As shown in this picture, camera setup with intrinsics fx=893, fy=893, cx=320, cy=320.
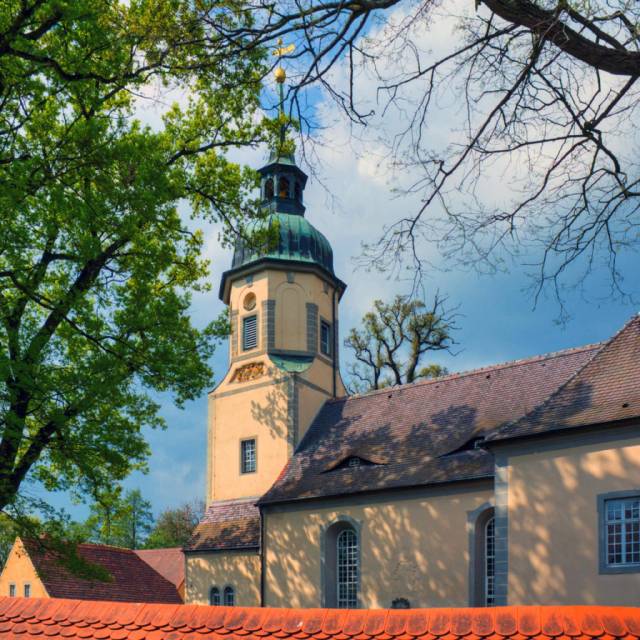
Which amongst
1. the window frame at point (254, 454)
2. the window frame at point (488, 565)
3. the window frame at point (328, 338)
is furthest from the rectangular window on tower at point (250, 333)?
the window frame at point (488, 565)

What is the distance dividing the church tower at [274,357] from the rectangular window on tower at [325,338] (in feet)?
0.11

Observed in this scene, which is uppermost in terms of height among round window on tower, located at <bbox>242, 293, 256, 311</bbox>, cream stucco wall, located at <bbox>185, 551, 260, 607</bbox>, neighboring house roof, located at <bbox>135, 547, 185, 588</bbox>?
round window on tower, located at <bbox>242, 293, 256, 311</bbox>

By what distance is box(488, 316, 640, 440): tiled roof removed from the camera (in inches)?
620

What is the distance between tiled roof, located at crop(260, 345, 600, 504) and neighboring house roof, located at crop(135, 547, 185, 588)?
65.1 feet

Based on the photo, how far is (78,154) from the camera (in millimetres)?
13727

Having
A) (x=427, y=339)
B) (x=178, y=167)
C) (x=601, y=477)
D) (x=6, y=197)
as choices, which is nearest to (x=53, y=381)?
(x=6, y=197)

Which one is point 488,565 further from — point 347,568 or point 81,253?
point 81,253

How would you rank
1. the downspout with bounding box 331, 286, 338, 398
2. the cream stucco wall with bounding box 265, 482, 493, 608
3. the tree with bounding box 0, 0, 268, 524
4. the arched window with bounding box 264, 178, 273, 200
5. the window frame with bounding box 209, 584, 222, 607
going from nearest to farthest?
the tree with bounding box 0, 0, 268, 524 → the cream stucco wall with bounding box 265, 482, 493, 608 → the window frame with bounding box 209, 584, 222, 607 → the downspout with bounding box 331, 286, 338, 398 → the arched window with bounding box 264, 178, 273, 200

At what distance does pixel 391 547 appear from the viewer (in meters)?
21.7

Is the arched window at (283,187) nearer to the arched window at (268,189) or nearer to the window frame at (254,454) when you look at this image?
the arched window at (268,189)

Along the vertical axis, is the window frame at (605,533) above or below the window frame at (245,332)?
below

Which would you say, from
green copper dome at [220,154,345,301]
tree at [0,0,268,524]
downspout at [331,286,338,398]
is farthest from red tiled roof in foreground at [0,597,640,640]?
downspout at [331,286,338,398]

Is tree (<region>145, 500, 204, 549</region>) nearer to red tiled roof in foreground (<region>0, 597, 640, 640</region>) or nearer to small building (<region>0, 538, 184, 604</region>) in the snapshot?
small building (<region>0, 538, 184, 604</region>)

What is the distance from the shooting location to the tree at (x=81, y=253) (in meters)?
12.9
